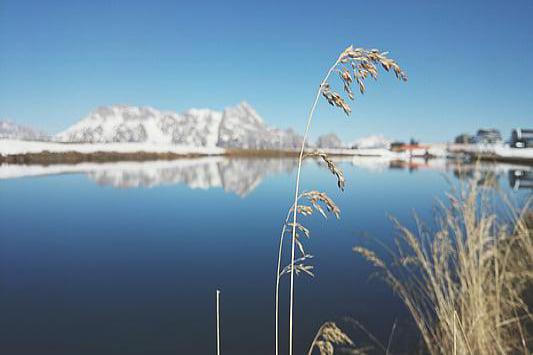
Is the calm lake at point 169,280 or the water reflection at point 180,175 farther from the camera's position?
the water reflection at point 180,175

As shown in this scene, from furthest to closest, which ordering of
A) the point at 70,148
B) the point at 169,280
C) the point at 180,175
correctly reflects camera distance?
1. the point at 70,148
2. the point at 180,175
3. the point at 169,280

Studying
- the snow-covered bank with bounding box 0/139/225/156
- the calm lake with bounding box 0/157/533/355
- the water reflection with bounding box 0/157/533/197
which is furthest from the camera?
the snow-covered bank with bounding box 0/139/225/156

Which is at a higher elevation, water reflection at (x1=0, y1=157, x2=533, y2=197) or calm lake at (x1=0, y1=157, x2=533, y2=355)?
water reflection at (x1=0, y1=157, x2=533, y2=197)

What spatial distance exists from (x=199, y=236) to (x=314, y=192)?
30.5ft

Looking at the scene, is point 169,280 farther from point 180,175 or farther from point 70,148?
point 70,148

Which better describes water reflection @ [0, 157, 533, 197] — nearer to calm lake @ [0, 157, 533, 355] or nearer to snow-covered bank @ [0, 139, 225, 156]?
calm lake @ [0, 157, 533, 355]

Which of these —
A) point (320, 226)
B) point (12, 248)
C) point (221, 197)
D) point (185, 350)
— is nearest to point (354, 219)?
point (320, 226)

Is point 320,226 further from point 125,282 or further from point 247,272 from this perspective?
point 125,282

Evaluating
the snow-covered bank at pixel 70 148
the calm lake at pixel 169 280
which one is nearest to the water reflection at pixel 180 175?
the calm lake at pixel 169 280

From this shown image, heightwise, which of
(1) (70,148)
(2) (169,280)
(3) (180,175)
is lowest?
(2) (169,280)

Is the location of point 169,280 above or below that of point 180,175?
below

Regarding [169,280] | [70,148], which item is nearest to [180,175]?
[169,280]

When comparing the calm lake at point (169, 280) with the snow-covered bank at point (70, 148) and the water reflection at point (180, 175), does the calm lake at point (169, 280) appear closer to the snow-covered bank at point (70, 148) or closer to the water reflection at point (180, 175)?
the water reflection at point (180, 175)

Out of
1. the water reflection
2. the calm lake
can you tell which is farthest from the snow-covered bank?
the calm lake
